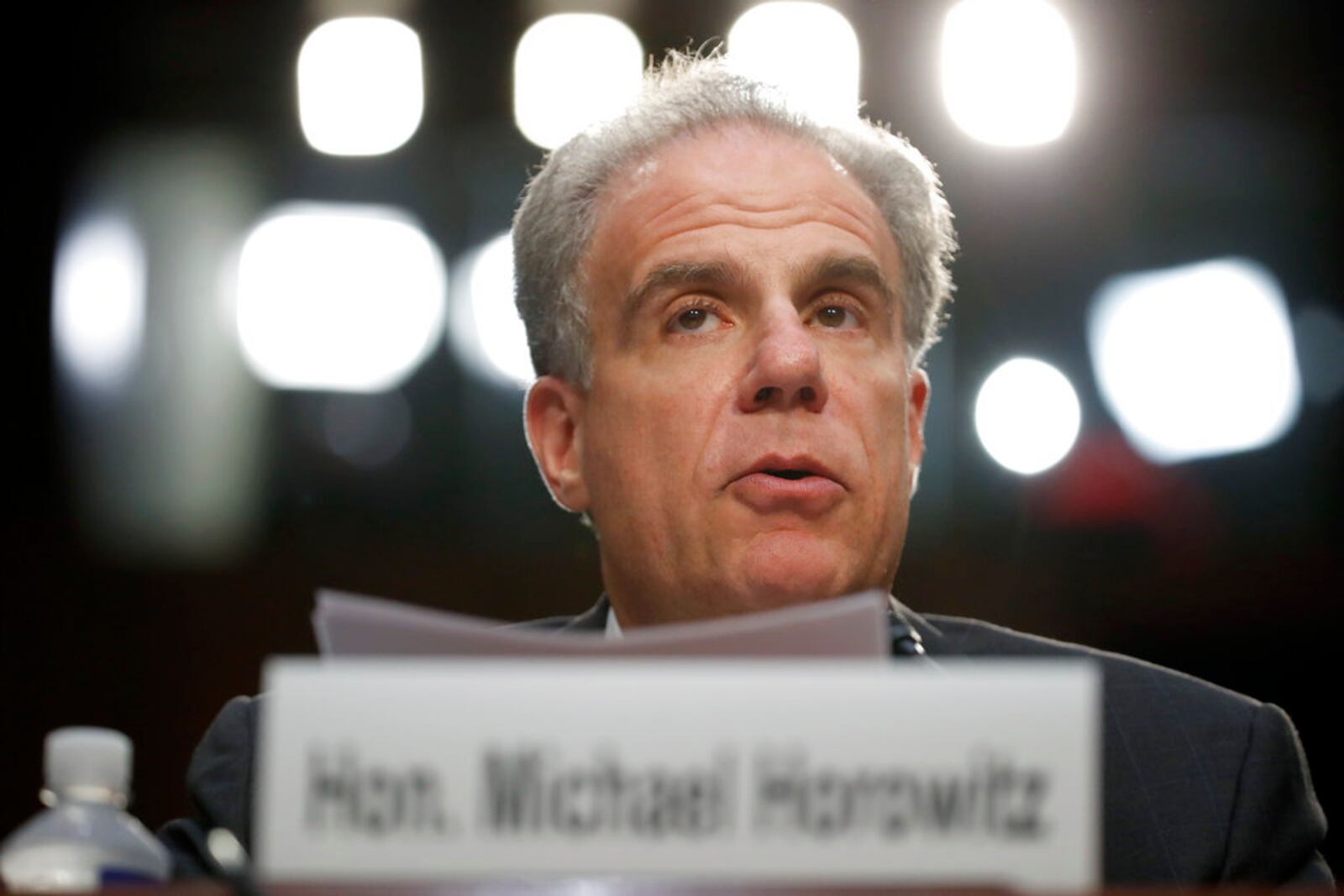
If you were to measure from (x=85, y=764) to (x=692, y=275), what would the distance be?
927mm

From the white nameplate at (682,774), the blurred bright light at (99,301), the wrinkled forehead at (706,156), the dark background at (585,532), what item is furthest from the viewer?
the blurred bright light at (99,301)

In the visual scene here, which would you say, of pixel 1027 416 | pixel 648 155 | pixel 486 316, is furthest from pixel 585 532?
pixel 648 155

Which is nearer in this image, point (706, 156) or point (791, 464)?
point (791, 464)

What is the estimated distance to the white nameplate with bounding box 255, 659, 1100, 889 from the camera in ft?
2.87

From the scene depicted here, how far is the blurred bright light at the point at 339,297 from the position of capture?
13.7 ft

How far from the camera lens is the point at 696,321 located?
1.90m

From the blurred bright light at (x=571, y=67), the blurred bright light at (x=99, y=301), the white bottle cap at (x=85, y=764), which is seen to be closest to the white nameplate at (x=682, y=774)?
the white bottle cap at (x=85, y=764)

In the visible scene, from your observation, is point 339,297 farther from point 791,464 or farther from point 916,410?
point 791,464

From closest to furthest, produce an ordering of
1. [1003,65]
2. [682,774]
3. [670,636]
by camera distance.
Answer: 1. [682,774]
2. [670,636]
3. [1003,65]

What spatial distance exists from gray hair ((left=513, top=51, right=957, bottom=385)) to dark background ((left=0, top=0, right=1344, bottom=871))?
181cm

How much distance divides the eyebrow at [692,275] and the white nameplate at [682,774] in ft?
3.36

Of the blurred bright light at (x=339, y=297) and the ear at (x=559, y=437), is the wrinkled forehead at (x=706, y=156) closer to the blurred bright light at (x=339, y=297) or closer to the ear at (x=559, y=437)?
the ear at (x=559, y=437)

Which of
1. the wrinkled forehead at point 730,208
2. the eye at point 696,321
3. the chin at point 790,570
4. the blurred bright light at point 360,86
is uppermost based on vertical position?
the blurred bright light at point 360,86

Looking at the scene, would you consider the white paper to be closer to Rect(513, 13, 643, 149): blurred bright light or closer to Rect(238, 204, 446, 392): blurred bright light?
→ Rect(513, 13, 643, 149): blurred bright light
